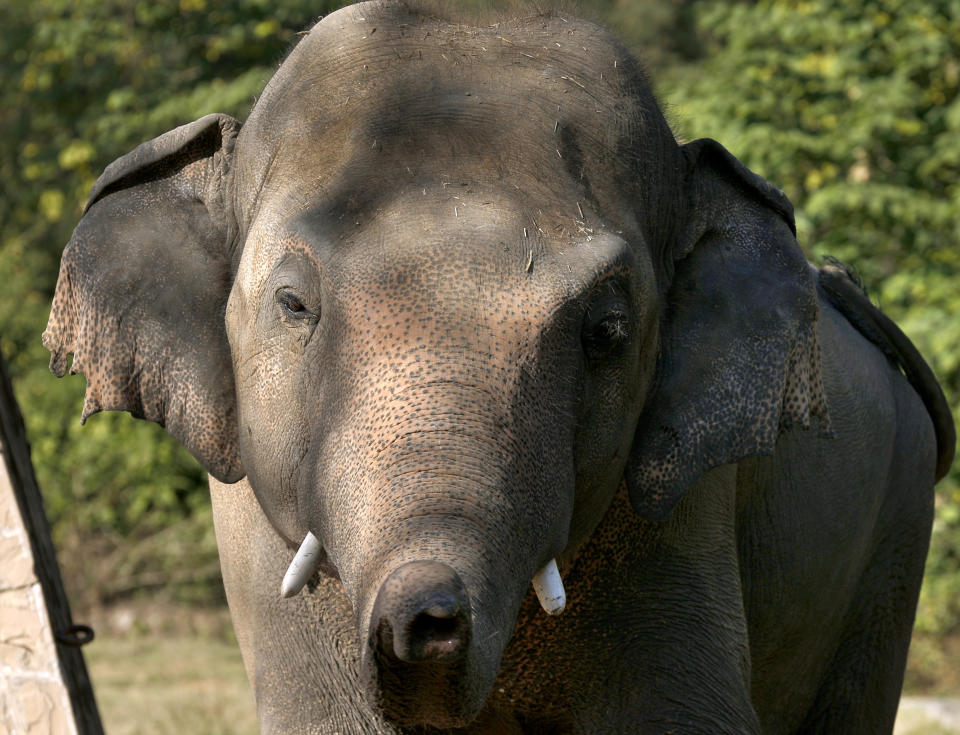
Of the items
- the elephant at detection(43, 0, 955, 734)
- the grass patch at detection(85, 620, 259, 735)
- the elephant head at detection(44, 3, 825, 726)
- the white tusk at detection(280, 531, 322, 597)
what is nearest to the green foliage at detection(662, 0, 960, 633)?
the grass patch at detection(85, 620, 259, 735)

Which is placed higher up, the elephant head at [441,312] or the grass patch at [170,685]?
the elephant head at [441,312]

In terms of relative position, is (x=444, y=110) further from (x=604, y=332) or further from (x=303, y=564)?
(x=303, y=564)

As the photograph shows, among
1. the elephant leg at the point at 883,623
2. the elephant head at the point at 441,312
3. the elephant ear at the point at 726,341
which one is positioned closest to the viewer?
the elephant head at the point at 441,312

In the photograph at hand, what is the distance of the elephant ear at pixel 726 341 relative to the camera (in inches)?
111

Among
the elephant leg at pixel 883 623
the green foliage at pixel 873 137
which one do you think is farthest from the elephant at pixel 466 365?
the green foliage at pixel 873 137

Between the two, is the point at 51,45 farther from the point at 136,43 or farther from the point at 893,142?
the point at 893,142

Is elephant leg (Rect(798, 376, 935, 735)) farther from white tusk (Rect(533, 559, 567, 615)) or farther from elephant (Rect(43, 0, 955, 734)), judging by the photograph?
white tusk (Rect(533, 559, 567, 615))

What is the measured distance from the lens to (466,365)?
225cm

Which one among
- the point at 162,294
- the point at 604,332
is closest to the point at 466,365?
the point at 604,332

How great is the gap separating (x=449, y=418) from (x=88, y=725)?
206cm

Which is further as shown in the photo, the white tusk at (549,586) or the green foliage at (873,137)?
the green foliage at (873,137)

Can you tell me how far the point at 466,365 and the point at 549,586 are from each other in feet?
1.29

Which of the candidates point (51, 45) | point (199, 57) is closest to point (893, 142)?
point (199, 57)

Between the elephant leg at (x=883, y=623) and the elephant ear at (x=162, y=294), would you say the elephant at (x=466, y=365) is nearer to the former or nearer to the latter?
the elephant ear at (x=162, y=294)
